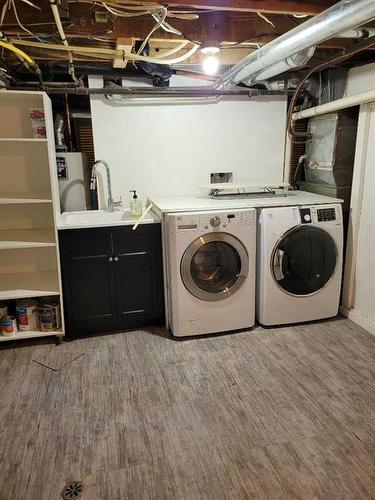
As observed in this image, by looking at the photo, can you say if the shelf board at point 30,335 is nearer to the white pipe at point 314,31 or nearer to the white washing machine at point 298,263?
the white washing machine at point 298,263

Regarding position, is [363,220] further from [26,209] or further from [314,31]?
[26,209]

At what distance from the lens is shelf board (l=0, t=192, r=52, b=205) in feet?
8.98

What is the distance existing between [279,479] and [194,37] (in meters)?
2.55

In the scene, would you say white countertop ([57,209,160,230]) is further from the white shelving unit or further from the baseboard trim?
the baseboard trim

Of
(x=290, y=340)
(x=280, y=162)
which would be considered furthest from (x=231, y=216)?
(x=280, y=162)

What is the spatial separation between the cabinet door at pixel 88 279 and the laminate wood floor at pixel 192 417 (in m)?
0.17

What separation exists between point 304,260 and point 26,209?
2419 mm

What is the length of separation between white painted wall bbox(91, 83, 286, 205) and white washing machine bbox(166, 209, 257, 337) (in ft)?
3.11

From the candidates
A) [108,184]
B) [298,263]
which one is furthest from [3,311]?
[298,263]

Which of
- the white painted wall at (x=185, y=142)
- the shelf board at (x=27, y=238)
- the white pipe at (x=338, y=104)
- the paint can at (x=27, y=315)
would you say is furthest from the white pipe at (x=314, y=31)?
the paint can at (x=27, y=315)

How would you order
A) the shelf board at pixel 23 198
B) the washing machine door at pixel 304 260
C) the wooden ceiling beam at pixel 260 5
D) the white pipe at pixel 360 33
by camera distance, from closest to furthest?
1. the wooden ceiling beam at pixel 260 5
2. the white pipe at pixel 360 33
3. the shelf board at pixel 23 198
4. the washing machine door at pixel 304 260

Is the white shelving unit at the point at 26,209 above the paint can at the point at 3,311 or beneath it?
above

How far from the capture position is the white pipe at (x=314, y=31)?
66.8 inches

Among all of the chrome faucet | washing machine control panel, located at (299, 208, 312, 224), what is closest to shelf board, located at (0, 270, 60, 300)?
the chrome faucet
